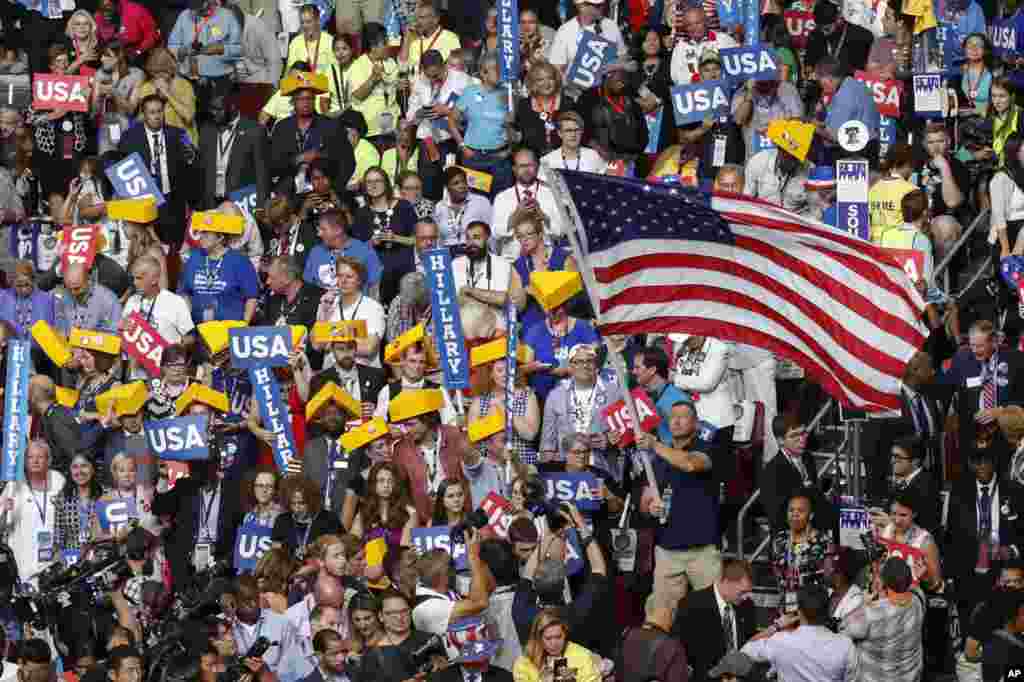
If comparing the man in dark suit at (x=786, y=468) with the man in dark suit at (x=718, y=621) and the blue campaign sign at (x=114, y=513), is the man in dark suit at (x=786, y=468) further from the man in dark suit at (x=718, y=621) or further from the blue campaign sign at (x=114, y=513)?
the blue campaign sign at (x=114, y=513)

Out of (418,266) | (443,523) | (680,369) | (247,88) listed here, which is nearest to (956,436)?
(680,369)

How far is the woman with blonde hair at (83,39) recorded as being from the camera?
1095 inches

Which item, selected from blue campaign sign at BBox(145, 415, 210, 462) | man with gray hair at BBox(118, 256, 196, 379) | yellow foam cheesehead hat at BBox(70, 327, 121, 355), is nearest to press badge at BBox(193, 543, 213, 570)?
blue campaign sign at BBox(145, 415, 210, 462)

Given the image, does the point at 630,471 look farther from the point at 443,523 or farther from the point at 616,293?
the point at 616,293

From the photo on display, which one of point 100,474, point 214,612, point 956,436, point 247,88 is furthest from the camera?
point 247,88

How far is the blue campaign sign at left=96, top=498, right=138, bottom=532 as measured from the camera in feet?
71.1

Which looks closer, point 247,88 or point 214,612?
point 214,612

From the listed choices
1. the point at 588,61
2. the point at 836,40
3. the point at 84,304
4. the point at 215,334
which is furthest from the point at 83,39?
the point at 836,40

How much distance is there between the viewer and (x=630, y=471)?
833 inches

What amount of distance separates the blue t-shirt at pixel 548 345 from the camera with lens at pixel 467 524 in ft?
7.76

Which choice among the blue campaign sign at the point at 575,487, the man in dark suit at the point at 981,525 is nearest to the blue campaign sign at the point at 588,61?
the blue campaign sign at the point at 575,487

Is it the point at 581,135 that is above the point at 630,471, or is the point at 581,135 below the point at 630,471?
above

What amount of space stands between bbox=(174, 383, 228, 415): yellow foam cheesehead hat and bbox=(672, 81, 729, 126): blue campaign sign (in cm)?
487

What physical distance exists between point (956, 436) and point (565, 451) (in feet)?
8.53
